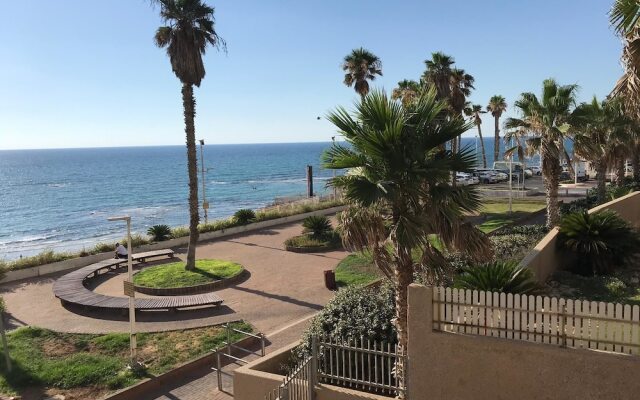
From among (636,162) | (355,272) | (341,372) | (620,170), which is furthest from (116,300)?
(636,162)

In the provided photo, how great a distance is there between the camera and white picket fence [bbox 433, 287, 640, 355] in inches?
262

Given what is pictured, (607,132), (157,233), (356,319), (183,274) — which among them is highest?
(607,132)

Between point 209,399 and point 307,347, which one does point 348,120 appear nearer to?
point 307,347

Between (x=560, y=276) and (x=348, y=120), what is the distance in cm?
965

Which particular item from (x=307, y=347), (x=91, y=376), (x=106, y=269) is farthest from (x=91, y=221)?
(x=307, y=347)

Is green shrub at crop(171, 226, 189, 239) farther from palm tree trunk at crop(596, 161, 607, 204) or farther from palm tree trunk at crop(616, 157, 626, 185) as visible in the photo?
palm tree trunk at crop(616, 157, 626, 185)

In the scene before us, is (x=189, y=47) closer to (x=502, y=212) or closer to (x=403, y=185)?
(x=403, y=185)

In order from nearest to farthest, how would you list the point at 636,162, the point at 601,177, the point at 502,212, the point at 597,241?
the point at 597,241
the point at 601,177
the point at 636,162
the point at 502,212

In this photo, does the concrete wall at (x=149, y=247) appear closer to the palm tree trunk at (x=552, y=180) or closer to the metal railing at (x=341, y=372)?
the metal railing at (x=341, y=372)

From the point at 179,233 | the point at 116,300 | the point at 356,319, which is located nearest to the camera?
the point at 356,319

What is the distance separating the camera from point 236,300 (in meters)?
17.3

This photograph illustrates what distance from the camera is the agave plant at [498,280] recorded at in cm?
927

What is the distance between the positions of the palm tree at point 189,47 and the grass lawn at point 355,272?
619 cm

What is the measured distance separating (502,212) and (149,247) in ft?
71.8
